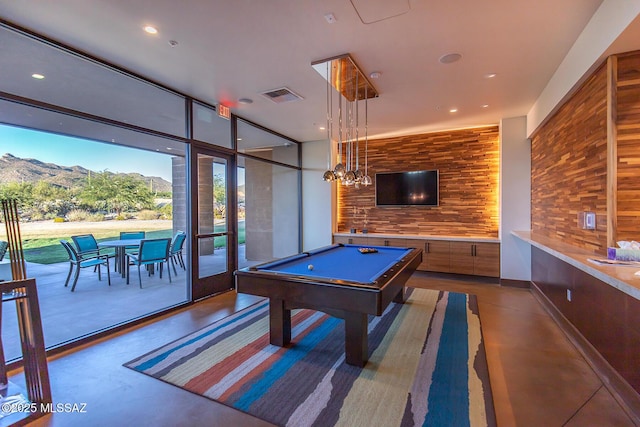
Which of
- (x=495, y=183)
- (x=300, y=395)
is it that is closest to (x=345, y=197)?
(x=495, y=183)

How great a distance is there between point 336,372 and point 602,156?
298 cm

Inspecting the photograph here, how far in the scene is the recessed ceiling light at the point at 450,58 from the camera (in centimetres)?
304

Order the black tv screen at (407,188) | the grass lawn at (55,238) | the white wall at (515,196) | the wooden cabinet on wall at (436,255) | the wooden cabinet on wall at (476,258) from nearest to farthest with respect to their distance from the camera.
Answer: the grass lawn at (55,238) < the white wall at (515,196) < the wooden cabinet on wall at (476,258) < the wooden cabinet on wall at (436,255) < the black tv screen at (407,188)

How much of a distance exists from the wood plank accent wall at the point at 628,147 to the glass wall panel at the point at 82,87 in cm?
484

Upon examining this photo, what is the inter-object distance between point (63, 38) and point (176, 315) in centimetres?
328

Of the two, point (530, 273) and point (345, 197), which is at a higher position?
point (345, 197)

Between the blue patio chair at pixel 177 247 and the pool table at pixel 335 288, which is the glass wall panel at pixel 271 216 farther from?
the pool table at pixel 335 288

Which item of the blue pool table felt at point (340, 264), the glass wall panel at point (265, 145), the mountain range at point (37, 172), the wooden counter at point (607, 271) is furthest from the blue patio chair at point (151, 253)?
the wooden counter at point (607, 271)

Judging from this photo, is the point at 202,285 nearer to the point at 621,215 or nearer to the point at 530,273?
the point at 621,215

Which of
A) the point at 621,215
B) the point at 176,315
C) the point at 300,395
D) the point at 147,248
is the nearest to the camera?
the point at 300,395

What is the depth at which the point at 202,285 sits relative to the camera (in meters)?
4.44

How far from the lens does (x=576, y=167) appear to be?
10.1ft

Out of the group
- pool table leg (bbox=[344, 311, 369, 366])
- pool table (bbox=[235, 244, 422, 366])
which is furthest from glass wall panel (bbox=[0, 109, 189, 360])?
pool table leg (bbox=[344, 311, 369, 366])

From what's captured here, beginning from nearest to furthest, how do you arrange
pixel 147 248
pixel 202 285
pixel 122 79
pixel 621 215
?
pixel 621 215 → pixel 122 79 → pixel 202 285 → pixel 147 248
